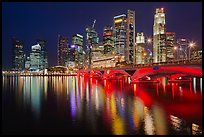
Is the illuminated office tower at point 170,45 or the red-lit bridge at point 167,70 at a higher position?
the illuminated office tower at point 170,45

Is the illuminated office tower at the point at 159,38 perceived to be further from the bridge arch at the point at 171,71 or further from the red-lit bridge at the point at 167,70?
the bridge arch at the point at 171,71

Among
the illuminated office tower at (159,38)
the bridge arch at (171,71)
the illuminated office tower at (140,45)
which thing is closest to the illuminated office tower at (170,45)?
the illuminated office tower at (159,38)

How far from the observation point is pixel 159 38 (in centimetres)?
16575

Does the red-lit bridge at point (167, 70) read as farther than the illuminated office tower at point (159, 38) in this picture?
No

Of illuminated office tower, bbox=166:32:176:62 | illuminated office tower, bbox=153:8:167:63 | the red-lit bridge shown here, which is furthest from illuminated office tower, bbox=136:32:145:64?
the red-lit bridge

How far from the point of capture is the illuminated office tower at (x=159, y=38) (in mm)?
154375

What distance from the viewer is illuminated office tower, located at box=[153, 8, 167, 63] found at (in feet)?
506

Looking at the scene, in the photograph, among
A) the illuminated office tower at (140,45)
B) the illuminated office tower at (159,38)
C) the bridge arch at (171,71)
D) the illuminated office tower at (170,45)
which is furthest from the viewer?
the illuminated office tower at (140,45)

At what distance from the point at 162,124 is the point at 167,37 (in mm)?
131524

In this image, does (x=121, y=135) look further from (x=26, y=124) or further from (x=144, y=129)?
(x=26, y=124)

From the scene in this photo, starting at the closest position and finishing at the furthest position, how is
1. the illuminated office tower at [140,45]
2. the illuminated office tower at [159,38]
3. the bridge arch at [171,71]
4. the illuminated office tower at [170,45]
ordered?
the bridge arch at [171,71]
the illuminated office tower at [170,45]
the illuminated office tower at [159,38]
the illuminated office tower at [140,45]

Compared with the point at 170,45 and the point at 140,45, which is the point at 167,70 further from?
the point at 140,45

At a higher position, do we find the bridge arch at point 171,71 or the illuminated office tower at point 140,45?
the illuminated office tower at point 140,45

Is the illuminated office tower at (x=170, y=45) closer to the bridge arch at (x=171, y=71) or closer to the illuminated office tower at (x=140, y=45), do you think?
the illuminated office tower at (x=140, y=45)
